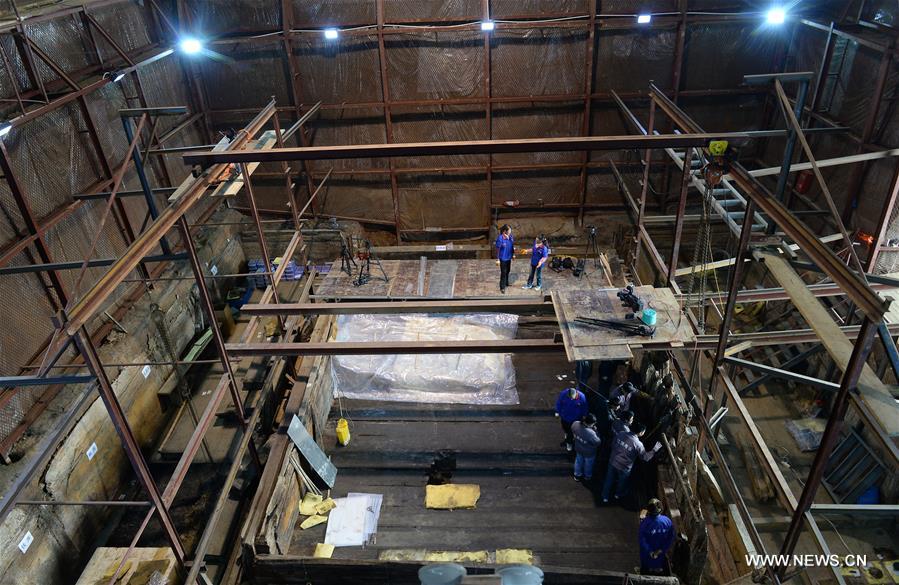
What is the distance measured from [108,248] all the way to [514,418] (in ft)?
30.8

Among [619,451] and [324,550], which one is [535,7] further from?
[324,550]

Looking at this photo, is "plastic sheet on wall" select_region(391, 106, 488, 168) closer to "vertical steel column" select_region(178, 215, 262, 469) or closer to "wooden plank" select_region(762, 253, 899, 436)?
"vertical steel column" select_region(178, 215, 262, 469)

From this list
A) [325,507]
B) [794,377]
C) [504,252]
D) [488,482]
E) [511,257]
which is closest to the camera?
[794,377]

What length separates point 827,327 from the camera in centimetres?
508

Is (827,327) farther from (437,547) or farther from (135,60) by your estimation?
(135,60)

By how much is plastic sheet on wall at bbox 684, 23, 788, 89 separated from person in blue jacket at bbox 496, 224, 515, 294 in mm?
7020

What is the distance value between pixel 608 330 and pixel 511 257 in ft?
17.8

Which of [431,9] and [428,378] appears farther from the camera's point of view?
[431,9]

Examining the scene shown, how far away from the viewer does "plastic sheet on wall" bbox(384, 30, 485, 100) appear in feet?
47.6

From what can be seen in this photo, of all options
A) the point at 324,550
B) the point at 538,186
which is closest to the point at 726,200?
the point at 538,186

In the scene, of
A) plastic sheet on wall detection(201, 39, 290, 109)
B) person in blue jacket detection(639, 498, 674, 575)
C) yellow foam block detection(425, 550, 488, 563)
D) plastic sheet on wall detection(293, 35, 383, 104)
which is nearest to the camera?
person in blue jacket detection(639, 498, 674, 575)

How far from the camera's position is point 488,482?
342 inches

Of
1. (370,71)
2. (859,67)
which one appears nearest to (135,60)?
(370,71)

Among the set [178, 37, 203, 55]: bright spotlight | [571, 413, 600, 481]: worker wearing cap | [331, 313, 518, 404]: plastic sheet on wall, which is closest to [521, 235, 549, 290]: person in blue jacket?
[331, 313, 518, 404]: plastic sheet on wall
